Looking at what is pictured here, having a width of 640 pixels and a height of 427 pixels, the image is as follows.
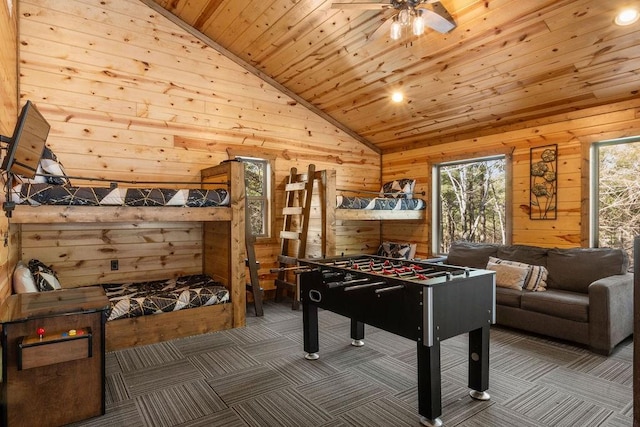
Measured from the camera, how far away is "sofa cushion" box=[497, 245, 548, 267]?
3.97m

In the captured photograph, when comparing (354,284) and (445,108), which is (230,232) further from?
(445,108)

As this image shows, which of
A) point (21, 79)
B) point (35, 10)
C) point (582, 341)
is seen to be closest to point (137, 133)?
point (21, 79)

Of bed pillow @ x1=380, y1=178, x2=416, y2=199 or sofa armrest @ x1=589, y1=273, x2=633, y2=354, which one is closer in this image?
sofa armrest @ x1=589, y1=273, x2=633, y2=354

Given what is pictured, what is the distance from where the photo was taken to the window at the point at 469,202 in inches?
192

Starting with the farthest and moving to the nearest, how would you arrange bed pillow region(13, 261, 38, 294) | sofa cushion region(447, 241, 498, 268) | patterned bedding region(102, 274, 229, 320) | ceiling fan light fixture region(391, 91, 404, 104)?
ceiling fan light fixture region(391, 91, 404, 104)
sofa cushion region(447, 241, 498, 268)
patterned bedding region(102, 274, 229, 320)
bed pillow region(13, 261, 38, 294)

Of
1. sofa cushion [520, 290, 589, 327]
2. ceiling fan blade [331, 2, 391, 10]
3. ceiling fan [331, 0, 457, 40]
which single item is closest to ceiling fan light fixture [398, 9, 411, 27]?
ceiling fan [331, 0, 457, 40]

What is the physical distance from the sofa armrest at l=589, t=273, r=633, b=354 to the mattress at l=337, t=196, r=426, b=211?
247 cm

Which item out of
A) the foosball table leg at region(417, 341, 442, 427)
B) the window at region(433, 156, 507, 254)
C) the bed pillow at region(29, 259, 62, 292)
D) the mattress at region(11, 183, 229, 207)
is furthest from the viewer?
the window at region(433, 156, 507, 254)

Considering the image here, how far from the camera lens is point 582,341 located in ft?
10.5

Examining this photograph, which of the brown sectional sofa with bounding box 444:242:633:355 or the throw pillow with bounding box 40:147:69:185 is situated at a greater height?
the throw pillow with bounding box 40:147:69:185

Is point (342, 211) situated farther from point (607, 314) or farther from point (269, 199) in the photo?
point (607, 314)

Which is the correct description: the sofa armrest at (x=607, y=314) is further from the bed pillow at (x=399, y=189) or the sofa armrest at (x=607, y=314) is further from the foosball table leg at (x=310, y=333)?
the bed pillow at (x=399, y=189)

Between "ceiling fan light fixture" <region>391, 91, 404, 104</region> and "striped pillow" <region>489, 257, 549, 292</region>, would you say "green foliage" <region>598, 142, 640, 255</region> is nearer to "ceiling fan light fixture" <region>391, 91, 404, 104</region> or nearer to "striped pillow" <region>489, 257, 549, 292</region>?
"striped pillow" <region>489, 257, 549, 292</region>

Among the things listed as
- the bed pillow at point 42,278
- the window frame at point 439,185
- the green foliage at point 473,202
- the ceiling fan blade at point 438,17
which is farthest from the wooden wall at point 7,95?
the green foliage at point 473,202
